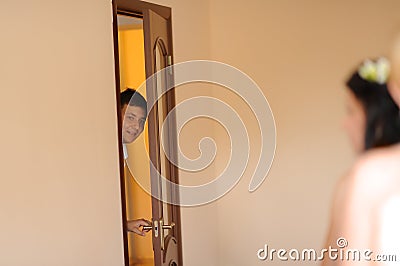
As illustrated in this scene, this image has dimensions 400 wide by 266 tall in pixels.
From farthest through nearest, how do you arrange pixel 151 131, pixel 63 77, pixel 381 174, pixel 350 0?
pixel 350 0, pixel 151 131, pixel 63 77, pixel 381 174

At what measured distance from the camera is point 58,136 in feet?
9.14

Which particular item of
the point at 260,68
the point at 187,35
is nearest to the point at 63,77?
the point at 187,35

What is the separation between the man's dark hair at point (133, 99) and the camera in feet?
12.5

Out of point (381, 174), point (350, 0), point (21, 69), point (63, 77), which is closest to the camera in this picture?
point (381, 174)

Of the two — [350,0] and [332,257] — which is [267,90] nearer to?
[350,0]

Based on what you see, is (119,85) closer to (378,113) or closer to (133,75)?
(133,75)

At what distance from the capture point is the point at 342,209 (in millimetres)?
1421

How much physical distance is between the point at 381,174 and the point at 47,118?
1644 millimetres

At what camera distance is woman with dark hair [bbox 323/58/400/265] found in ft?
4.60

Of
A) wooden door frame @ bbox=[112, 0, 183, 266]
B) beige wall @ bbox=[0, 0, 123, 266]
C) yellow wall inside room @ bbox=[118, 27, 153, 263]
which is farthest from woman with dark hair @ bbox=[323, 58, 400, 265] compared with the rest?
yellow wall inside room @ bbox=[118, 27, 153, 263]

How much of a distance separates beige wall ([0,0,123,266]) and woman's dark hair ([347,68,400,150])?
1.49m

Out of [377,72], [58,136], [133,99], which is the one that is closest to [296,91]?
[133,99]

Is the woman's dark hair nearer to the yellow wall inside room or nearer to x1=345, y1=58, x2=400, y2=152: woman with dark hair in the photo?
x1=345, y1=58, x2=400, y2=152: woman with dark hair

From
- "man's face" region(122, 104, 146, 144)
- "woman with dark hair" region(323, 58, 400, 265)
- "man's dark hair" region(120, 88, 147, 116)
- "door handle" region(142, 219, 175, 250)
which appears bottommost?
"door handle" region(142, 219, 175, 250)
